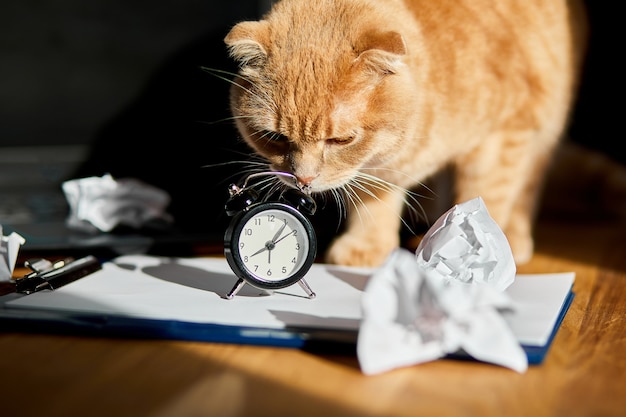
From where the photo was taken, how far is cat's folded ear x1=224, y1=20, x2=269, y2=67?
1253 mm

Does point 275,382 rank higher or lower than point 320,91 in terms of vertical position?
lower

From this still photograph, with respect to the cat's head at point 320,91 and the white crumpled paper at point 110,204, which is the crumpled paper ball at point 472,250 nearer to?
the cat's head at point 320,91

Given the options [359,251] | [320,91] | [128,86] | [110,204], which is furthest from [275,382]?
[128,86]

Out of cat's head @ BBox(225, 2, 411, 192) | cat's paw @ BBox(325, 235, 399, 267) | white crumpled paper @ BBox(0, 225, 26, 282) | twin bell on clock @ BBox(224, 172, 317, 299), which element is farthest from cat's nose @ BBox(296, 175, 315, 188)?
white crumpled paper @ BBox(0, 225, 26, 282)

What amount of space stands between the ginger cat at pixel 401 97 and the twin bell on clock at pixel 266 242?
16 centimetres

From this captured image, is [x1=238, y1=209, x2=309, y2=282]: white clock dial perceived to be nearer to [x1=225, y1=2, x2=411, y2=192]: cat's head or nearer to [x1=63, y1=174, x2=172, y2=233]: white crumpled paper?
[x1=225, y1=2, x2=411, y2=192]: cat's head

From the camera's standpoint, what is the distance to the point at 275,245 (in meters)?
1.15

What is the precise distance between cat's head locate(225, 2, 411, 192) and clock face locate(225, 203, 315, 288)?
16 centimetres

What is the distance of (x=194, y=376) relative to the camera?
0.92 meters

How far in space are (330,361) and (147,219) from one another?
796 millimetres

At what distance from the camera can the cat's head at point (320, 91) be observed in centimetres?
124

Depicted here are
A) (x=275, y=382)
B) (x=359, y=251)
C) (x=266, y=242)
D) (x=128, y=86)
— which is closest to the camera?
(x=275, y=382)

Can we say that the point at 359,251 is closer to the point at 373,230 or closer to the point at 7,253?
the point at 373,230

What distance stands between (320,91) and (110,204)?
630 millimetres
